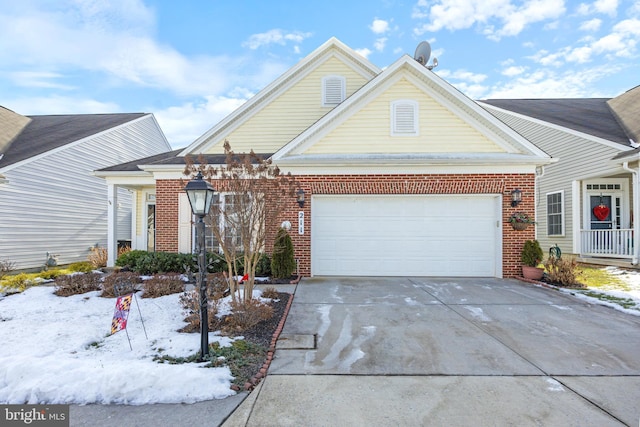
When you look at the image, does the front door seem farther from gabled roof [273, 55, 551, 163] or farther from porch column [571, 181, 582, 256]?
gabled roof [273, 55, 551, 163]

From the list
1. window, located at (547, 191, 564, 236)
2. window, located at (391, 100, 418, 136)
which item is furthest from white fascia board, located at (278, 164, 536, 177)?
window, located at (547, 191, 564, 236)

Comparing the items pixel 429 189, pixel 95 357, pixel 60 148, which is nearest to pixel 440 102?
pixel 429 189

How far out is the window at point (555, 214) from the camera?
1271 centimetres

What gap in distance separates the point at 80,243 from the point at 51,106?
9.16m

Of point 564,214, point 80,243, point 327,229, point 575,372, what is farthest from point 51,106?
point 564,214

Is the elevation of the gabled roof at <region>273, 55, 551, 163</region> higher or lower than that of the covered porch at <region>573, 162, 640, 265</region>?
higher

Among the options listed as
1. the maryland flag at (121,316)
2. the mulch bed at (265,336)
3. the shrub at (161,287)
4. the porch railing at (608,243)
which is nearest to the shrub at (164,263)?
the shrub at (161,287)

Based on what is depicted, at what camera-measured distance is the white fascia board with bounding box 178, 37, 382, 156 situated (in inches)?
428

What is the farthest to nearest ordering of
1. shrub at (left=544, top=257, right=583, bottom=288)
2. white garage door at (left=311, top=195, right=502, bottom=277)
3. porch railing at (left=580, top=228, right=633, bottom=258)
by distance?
1. porch railing at (left=580, top=228, right=633, bottom=258)
2. white garage door at (left=311, top=195, right=502, bottom=277)
3. shrub at (left=544, top=257, right=583, bottom=288)

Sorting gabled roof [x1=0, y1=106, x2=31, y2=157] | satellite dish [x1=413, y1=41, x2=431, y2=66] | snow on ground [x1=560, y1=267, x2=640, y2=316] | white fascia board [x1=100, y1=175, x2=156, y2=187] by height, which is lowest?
snow on ground [x1=560, y1=267, x2=640, y2=316]

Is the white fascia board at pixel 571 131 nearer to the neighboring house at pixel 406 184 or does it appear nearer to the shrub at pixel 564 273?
the neighboring house at pixel 406 184

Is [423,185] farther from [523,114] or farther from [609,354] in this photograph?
[523,114]

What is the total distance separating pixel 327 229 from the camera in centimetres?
909

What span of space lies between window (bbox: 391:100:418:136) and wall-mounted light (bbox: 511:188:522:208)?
3.04m
